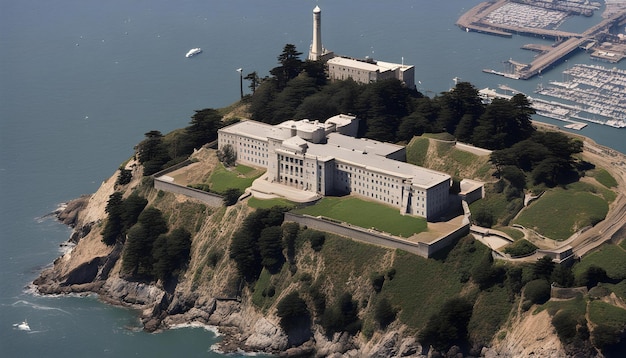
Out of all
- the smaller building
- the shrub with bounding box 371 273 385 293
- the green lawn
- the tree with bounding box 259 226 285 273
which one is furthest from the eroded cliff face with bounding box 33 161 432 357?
the smaller building

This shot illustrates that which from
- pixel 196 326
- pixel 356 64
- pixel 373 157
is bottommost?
pixel 196 326

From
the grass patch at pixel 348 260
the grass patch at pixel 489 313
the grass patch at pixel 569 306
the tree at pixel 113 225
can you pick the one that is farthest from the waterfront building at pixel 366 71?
the grass patch at pixel 569 306

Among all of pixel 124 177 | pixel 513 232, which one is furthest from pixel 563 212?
pixel 124 177

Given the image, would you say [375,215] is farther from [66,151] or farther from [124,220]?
[66,151]

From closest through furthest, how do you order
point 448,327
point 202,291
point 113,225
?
point 448,327 → point 202,291 → point 113,225

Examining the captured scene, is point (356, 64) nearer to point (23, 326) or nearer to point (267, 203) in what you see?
point (267, 203)

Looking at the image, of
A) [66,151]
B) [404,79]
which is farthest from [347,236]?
[66,151]

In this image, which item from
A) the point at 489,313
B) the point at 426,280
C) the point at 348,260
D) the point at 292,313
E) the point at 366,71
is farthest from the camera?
the point at 366,71
